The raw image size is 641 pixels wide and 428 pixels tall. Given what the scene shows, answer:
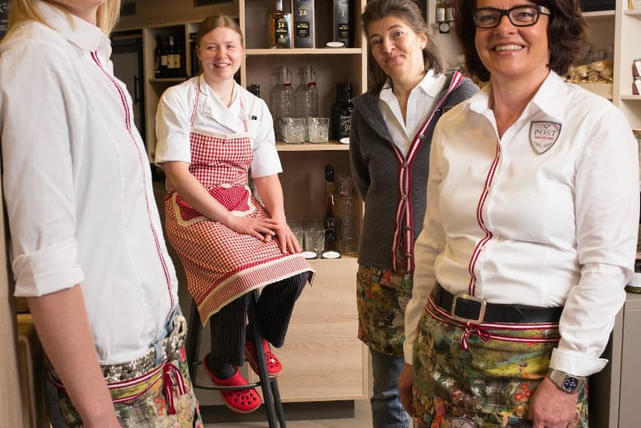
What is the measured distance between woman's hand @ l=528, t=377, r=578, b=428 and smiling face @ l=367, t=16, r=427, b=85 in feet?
→ 4.24

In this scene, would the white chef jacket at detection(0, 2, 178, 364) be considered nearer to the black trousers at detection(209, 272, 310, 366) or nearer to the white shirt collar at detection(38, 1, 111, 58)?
the white shirt collar at detection(38, 1, 111, 58)

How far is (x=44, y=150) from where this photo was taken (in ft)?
3.24

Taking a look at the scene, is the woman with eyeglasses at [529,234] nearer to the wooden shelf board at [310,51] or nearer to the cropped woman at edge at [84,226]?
the cropped woman at edge at [84,226]

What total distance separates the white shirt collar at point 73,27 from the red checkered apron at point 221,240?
5.38 ft

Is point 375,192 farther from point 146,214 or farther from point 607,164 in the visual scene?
point 146,214

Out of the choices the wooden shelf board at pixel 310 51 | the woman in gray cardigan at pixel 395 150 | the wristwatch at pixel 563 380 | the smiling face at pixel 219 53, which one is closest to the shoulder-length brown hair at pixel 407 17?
the woman in gray cardigan at pixel 395 150

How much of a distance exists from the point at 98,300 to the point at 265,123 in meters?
2.02

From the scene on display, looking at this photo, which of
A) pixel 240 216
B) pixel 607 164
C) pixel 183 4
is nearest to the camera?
pixel 607 164

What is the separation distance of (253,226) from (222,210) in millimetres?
140

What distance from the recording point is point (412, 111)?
2469mm

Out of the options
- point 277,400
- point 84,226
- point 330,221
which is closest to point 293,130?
point 330,221

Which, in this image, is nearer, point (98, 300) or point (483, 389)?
point (98, 300)

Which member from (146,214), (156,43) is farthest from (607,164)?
(156,43)

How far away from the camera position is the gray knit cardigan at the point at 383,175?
7.93ft
